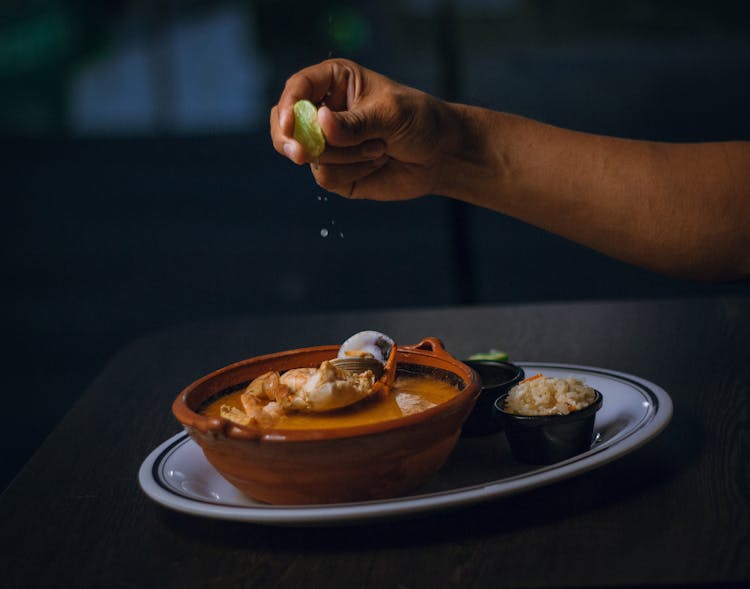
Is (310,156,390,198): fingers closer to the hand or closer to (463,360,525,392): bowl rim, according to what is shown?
the hand

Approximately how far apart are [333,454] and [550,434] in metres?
0.26

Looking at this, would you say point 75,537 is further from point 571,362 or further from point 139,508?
point 571,362

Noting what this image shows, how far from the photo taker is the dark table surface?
2.63ft

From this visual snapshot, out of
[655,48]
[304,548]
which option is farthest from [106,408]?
[655,48]

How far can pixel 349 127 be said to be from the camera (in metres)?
1.24

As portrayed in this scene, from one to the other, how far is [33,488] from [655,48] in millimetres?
8710

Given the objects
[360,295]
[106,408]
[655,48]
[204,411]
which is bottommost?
[360,295]

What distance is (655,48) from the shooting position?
8789mm

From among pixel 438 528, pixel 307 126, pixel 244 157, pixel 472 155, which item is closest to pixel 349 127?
pixel 307 126

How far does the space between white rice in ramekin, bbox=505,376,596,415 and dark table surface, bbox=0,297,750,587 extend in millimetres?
80

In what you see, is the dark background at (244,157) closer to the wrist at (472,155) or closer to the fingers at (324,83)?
the wrist at (472,155)

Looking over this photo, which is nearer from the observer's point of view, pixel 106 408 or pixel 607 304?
pixel 106 408

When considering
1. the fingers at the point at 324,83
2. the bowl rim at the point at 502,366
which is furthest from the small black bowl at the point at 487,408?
the fingers at the point at 324,83

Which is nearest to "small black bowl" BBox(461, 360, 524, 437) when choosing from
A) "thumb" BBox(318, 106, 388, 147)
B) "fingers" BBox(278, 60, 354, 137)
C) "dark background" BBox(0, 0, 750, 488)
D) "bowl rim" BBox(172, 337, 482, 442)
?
"bowl rim" BBox(172, 337, 482, 442)
